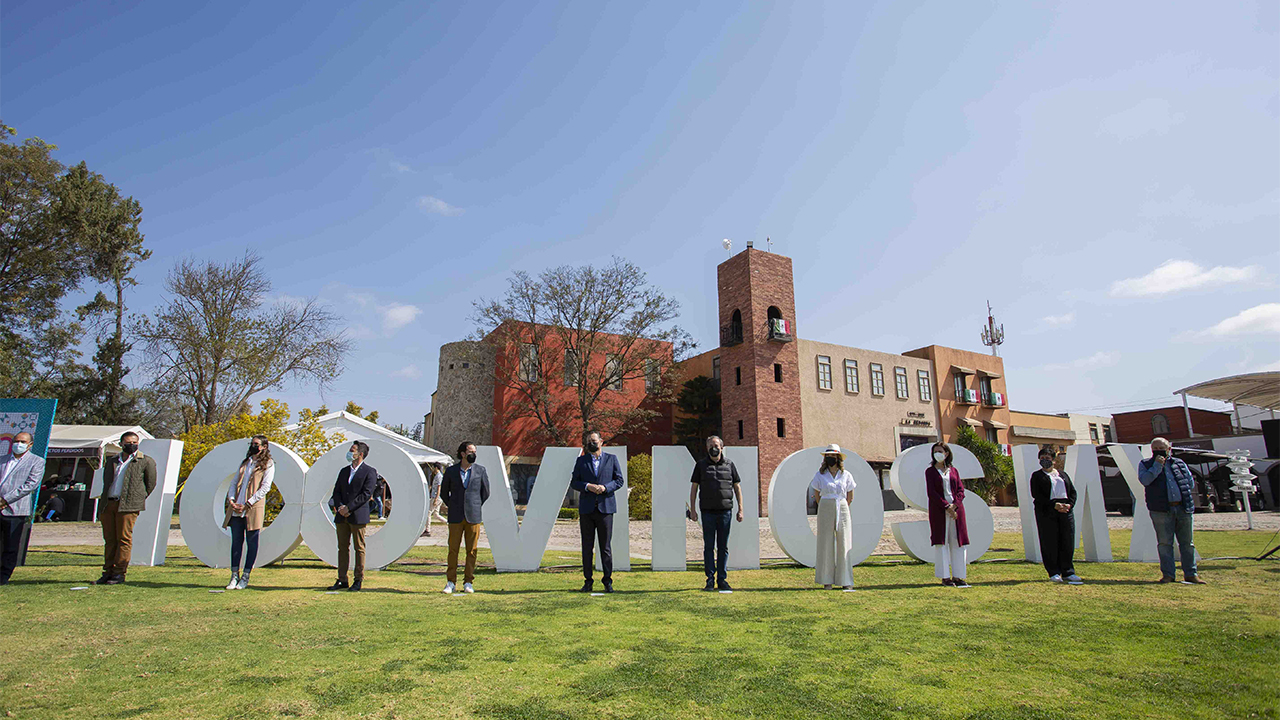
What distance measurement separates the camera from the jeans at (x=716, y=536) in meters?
6.93

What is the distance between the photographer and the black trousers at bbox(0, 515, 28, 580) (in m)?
6.95

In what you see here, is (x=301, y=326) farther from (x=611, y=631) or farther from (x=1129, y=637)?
(x=1129, y=637)

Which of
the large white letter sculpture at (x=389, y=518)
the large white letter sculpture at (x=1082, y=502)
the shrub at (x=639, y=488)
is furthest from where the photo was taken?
the shrub at (x=639, y=488)

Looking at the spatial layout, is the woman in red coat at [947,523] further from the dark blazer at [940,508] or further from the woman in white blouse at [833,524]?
the woman in white blouse at [833,524]

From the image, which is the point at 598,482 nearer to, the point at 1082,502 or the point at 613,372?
the point at 1082,502

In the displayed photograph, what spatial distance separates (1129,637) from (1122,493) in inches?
803

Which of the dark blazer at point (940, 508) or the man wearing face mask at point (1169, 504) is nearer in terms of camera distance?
the man wearing face mask at point (1169, 504)

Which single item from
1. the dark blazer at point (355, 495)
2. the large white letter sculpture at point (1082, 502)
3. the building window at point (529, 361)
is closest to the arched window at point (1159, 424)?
the building window at point (529, 361)

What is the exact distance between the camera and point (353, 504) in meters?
7.12

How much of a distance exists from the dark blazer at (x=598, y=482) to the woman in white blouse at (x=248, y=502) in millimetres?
3296

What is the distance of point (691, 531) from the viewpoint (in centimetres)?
1797

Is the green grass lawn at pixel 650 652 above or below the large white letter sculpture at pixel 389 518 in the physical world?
below

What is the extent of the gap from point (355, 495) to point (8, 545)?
12.0 ft

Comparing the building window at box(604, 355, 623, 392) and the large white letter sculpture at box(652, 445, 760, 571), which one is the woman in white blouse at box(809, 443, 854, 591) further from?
the building window at box(604, 355, 623, 392)
